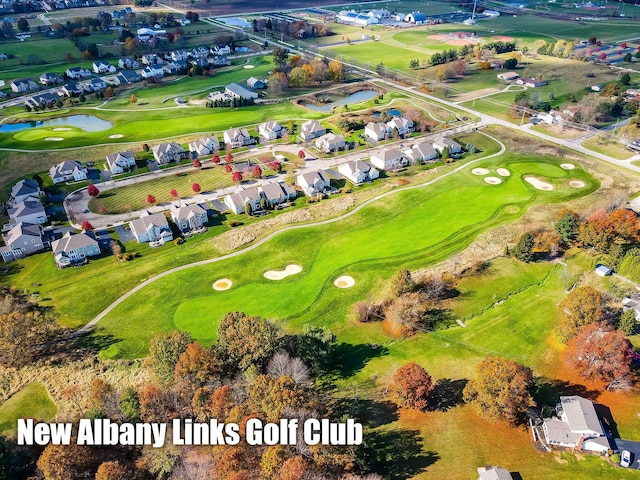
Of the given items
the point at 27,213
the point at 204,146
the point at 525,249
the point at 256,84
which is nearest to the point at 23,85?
the point at 256,84

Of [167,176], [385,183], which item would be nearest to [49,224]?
[167,176]

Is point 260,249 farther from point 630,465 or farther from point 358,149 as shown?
point 630,465

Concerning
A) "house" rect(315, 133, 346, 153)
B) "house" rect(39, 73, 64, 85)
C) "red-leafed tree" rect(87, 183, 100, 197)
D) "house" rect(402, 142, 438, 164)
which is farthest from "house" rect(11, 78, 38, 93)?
"house" rect(402, 142, 438, 164)

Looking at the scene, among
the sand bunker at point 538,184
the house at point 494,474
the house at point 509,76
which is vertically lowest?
the house at point 494,474

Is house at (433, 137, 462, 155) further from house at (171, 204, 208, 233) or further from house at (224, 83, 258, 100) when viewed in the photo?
house at (224, 83, 258, 100)

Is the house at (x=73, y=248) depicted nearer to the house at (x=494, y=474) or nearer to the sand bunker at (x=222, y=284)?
the sand bunker at (x=222, y=284)

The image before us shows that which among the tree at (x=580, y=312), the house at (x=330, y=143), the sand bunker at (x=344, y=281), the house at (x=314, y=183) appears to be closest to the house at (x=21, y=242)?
the house at (x=314, y=183)
